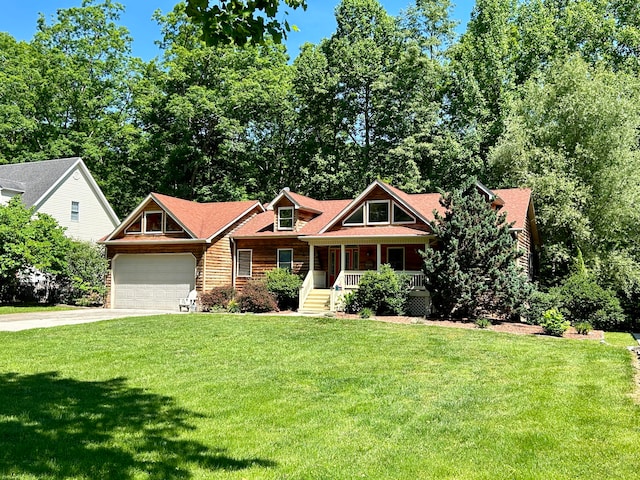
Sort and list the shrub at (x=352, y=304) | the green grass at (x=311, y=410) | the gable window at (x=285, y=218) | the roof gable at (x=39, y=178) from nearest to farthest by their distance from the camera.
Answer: the green grass at (x=311, y=410), the shrub at (x=352, y=304), the gable window at (x=285, y=218), the roof gable at (x=39, y=178)

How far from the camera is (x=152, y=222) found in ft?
86.5

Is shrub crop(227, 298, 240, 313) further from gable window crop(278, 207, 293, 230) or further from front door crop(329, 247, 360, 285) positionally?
front door crop(329, 247, 360, 285)

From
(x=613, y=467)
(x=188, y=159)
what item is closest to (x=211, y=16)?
(x=613, y=467)

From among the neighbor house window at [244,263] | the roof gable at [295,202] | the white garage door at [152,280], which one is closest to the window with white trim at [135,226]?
the white garage door at [152,280]

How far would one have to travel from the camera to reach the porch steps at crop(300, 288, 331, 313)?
2264cm

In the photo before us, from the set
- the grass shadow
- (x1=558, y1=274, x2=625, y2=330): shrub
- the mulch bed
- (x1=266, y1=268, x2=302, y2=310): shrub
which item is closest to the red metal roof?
(x1=266, y1=268, x2=302, y2=310): shrub

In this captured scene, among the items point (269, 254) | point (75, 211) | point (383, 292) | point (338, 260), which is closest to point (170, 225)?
point (269, 254)

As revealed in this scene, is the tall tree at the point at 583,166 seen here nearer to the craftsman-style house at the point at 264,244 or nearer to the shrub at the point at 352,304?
the craftsman-style house at the point at 264,244

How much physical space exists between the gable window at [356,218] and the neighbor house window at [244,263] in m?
5.48

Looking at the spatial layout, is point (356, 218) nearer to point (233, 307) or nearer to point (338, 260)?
point (338, 260)

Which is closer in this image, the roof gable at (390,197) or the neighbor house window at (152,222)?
the roof gable at (390,197)

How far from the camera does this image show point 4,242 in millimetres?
24359

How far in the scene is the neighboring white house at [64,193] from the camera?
29578 mm

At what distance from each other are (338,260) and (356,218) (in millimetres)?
2818
